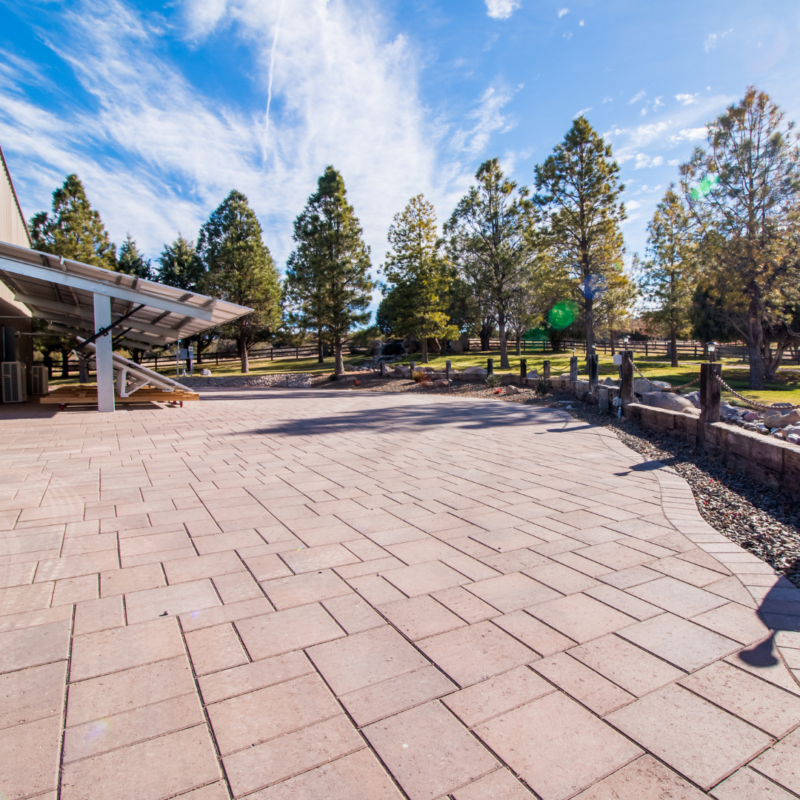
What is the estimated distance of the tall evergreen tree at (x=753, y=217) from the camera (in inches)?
639

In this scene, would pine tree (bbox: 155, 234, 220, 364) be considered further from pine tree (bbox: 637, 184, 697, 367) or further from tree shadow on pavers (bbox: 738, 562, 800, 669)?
tree shadow on pavers (bbox: 738, 562, 800, 669)

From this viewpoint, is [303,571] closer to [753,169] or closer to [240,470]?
[240,470]

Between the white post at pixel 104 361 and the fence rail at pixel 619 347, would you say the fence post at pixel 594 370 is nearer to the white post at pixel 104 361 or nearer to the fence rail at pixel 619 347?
the white post at pixel 104 361

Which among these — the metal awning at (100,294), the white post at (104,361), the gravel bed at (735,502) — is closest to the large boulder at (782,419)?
the gravel bed at (735,502)

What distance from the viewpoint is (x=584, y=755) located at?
1655mm

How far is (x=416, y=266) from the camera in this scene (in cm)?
2511

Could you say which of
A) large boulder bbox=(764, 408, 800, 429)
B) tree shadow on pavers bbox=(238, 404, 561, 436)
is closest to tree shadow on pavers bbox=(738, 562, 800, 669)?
tree shadow on pavers bbox=(238, 404, 561, 436)

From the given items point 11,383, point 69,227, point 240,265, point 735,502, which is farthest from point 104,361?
point 240,265

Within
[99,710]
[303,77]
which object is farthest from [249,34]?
[99,710]

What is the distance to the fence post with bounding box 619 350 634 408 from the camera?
9.24 m

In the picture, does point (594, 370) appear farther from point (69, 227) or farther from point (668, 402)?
point (69, 227)

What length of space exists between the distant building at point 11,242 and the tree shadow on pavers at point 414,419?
30.2ft

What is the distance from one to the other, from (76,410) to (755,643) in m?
12.6

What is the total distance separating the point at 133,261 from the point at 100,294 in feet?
99.0
